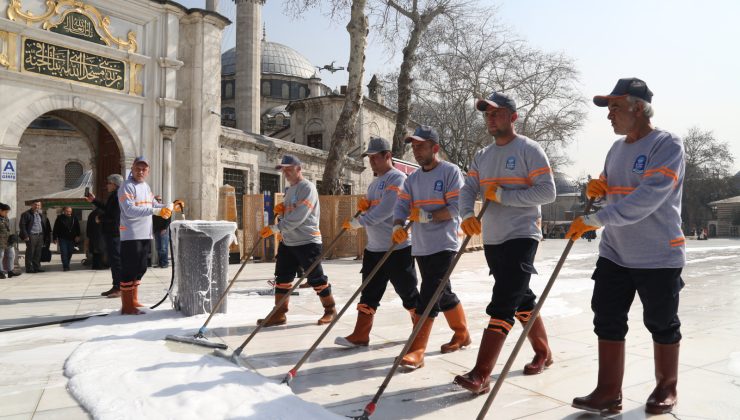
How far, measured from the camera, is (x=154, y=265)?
1283 centimetres

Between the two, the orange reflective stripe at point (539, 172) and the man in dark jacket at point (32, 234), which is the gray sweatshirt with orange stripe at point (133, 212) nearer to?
the orange reflective stripe at point (539, 172)

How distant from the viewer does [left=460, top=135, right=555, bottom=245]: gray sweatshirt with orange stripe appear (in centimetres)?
338

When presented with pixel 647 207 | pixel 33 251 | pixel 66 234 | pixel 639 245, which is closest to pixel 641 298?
pixel 639 245

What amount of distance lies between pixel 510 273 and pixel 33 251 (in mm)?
11614

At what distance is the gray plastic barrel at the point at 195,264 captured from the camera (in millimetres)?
5891

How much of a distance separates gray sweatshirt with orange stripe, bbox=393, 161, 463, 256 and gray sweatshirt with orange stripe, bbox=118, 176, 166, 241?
127 inches

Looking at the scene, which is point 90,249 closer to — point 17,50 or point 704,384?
point 17,50

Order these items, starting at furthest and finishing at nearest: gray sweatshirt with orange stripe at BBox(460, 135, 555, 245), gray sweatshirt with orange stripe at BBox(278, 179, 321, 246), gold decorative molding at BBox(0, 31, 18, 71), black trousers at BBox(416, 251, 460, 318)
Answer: gold decorative molding at BBox(0, 31, 18, 71) → gray sweatshirt with orange stripe at BBox(278, 179, 321, 246) → black trousers at BBox(416, 251, 460, 318) → gray sweatshirt with orange stripe at BBox(460, 135, 555, 245)

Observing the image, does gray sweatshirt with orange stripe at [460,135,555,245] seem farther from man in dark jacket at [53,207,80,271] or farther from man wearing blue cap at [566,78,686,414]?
man in dark jacket at [53,207,80,271]

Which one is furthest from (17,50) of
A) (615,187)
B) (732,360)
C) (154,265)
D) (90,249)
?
(732,360)

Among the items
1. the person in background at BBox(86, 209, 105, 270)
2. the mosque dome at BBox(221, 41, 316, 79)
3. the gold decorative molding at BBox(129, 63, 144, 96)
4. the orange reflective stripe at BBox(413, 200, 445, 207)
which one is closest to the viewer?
the orange reflective stripe at BBox(413, 200, 445, 207)

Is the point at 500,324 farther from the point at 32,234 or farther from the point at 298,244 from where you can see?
the point at 32,234

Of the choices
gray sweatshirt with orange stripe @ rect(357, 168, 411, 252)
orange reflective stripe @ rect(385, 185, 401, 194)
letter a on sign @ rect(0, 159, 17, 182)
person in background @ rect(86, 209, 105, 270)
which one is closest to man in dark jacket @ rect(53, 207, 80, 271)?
person in background @ rect(86, 209, 105, 270)

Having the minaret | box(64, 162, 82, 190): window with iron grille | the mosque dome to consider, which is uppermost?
the mosque dome
